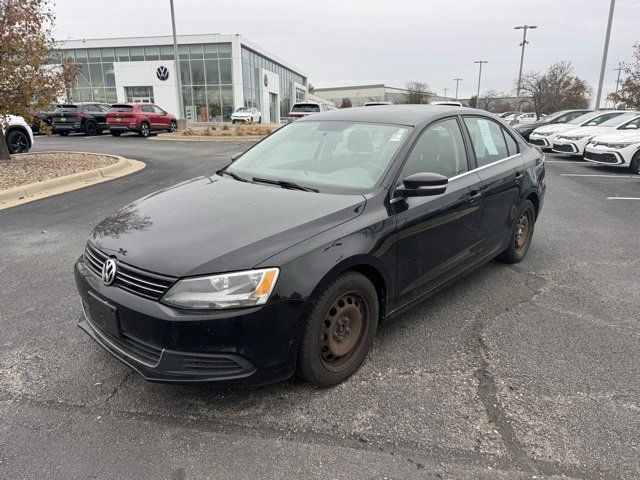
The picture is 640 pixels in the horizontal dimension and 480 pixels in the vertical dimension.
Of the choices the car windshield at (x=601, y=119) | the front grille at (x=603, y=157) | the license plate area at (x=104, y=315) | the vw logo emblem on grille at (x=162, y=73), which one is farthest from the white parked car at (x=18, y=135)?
the vw logo emblem on grille at (x=162, y=73)

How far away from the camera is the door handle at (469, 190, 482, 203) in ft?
12.5

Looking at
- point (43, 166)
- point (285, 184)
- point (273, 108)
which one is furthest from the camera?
point (273, 108)

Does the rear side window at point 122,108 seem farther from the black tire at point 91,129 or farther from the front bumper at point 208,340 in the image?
the front bumper at point 208,340

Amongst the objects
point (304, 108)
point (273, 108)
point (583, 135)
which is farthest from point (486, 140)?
point (273, 108)

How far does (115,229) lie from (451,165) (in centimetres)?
253

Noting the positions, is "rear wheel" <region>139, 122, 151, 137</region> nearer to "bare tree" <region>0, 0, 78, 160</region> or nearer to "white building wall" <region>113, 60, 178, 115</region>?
"bare tree" <region>0, 0, 78, 160</region>

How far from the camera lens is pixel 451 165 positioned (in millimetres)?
3783

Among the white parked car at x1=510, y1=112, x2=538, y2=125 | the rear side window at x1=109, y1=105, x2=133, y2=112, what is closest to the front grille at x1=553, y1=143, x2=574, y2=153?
the rear side window at x1=109, y1=105, x2=133, y2=112

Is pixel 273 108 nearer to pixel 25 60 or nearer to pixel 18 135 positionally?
pixel 18 135

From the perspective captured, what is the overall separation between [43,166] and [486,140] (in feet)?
33.1

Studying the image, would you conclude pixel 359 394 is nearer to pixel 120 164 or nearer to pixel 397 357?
pixel 397 357

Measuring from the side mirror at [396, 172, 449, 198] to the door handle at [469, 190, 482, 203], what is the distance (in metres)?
0.75

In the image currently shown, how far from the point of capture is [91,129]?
22.7 m

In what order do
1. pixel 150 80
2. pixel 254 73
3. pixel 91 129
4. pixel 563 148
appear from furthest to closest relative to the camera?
pixel 254 73 < pixel 150 80 < pixel 91 129 < pixel 563 148
